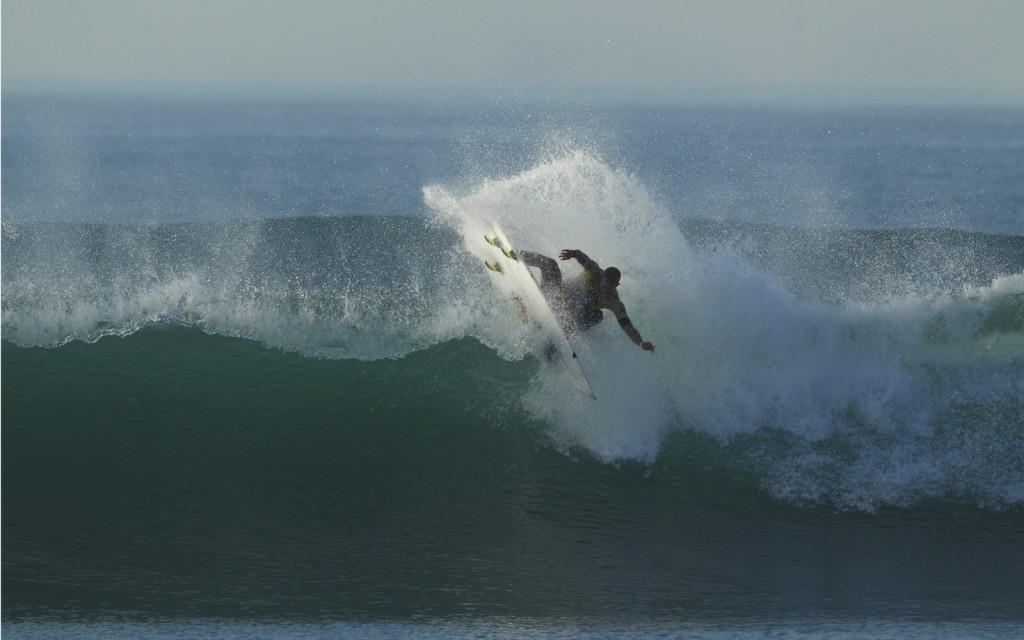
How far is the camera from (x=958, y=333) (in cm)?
1241

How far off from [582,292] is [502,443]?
58.3 inches

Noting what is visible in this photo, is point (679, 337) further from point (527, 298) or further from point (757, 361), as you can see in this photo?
point (527, 298)

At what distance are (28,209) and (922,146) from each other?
40753 mm

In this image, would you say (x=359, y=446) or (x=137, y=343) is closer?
(x=359, y=446)

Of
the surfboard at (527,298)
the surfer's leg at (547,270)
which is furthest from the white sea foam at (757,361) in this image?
the surfer's leg at (547,270)

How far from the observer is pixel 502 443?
10.6m

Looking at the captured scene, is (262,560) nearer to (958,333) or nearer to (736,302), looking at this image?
(736,302)

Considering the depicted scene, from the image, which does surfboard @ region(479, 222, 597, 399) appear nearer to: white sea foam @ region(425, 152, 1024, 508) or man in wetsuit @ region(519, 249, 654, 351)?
man in wetsuit @ region(519, 249, 654, 351)

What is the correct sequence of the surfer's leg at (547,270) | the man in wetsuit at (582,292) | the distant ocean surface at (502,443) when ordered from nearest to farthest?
the distant ocean surface at (502,443) → the man in wetsuit at (582,292) → the surfer's leg at (547,270)

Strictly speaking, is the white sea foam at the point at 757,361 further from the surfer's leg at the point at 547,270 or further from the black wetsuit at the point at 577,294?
the surfer's leg at the point at 547,270

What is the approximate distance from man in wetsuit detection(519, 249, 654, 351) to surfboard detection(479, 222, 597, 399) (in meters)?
0.14

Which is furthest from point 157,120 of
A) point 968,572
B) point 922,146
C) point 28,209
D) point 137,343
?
point 968,572

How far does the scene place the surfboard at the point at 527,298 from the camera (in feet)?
34.7

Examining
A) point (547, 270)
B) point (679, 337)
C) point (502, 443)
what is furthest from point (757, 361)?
point (502, 443)
